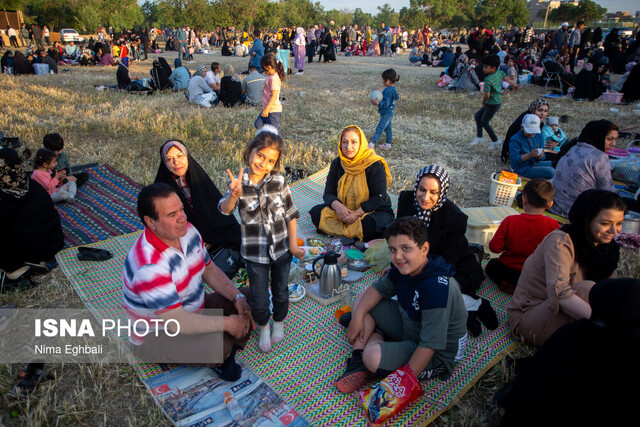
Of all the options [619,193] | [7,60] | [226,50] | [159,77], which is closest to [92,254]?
[619,193]

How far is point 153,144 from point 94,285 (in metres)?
4.74

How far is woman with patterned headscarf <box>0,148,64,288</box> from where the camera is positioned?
4.00m

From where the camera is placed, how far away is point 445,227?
378cm

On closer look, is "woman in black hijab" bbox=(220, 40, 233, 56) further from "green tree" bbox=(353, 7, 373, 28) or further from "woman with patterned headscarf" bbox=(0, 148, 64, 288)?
"green tree" bbox=(353, 7, 373, 28)

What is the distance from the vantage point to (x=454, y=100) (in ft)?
42.6

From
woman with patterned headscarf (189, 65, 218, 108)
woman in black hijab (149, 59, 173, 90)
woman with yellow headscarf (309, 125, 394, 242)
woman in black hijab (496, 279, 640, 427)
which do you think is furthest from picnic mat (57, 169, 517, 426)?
woman in black hijab (149, 59, 173, 90)

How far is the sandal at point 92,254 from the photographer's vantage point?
14.5ft

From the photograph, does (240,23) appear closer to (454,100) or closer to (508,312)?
(454,100)

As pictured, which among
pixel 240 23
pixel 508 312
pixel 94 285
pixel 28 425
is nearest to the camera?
pixel 28 425

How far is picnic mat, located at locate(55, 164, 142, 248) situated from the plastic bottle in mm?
3228

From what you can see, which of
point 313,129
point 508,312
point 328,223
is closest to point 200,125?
point 313,129

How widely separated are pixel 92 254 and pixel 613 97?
15.7m

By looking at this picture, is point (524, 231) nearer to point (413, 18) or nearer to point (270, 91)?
point (270, 91)

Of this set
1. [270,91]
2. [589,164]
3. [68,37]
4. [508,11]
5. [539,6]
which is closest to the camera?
[589,164]
